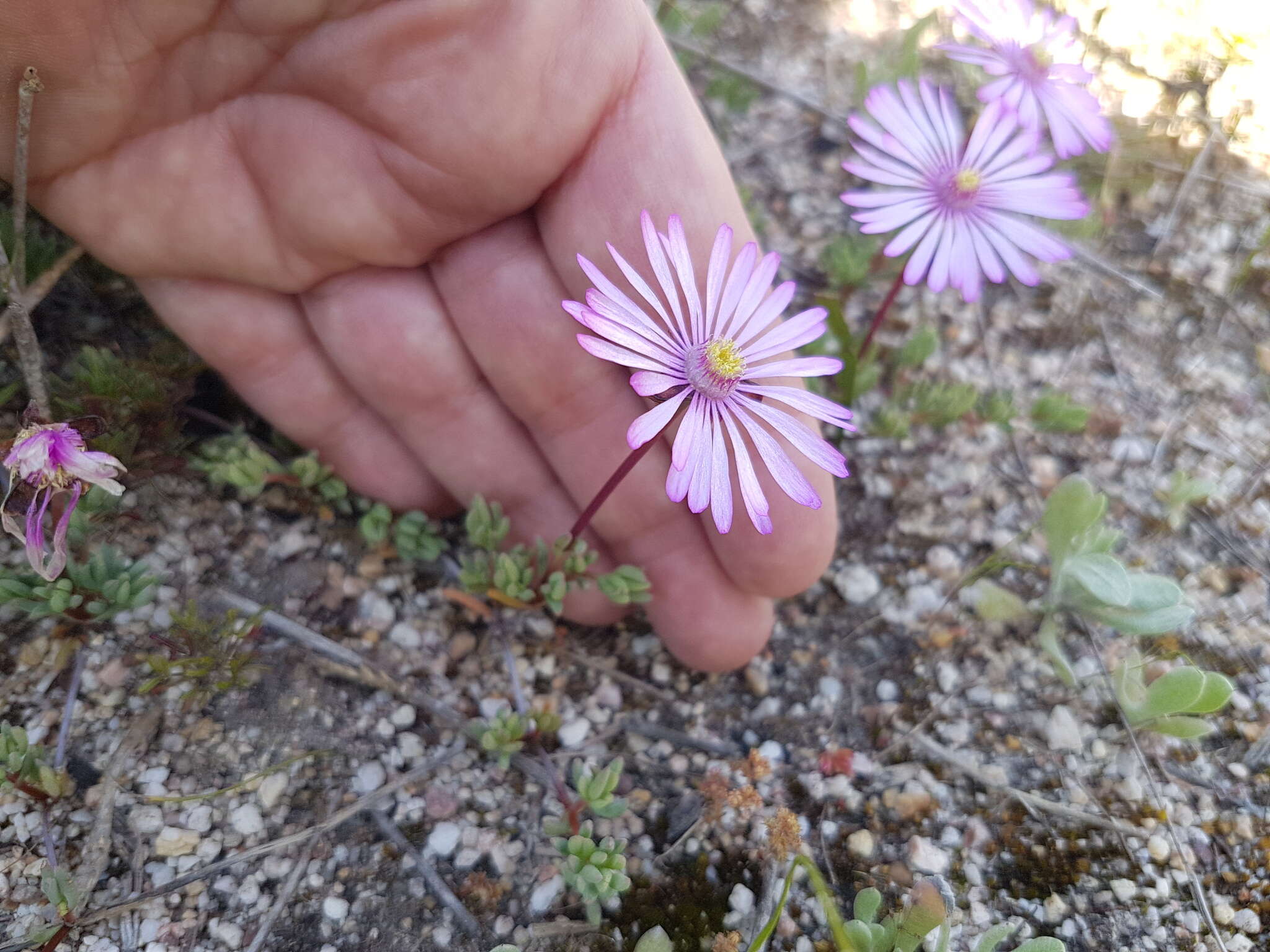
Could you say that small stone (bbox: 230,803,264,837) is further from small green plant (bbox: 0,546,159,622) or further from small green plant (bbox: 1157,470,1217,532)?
small green plant (bbox: 1157,470,1217,532)

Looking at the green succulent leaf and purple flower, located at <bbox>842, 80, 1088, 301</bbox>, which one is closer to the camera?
the green succulent leaf

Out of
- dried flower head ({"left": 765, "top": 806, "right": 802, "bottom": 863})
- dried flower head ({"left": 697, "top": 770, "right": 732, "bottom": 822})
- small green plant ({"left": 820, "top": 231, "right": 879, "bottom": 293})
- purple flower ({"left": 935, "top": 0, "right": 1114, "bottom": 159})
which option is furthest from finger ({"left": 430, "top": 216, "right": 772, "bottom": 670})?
purple flower ({"left": 935, "top": 0, "right": 1114, "bottom": 159})

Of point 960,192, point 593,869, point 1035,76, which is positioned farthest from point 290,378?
point 1035,76

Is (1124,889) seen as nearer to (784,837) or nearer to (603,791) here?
(784,837)

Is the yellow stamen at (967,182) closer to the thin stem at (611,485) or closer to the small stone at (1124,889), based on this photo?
the thin stem at (611,485)

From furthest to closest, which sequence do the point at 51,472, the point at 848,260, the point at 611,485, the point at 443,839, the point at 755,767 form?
the point at 848,260, the point at 755,767, the point at 443,839, the point at 611,485, the point at 51,472

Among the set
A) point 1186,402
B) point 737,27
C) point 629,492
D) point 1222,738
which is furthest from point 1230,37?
point 629,492

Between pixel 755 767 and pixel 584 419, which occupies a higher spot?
pixel 584 419
